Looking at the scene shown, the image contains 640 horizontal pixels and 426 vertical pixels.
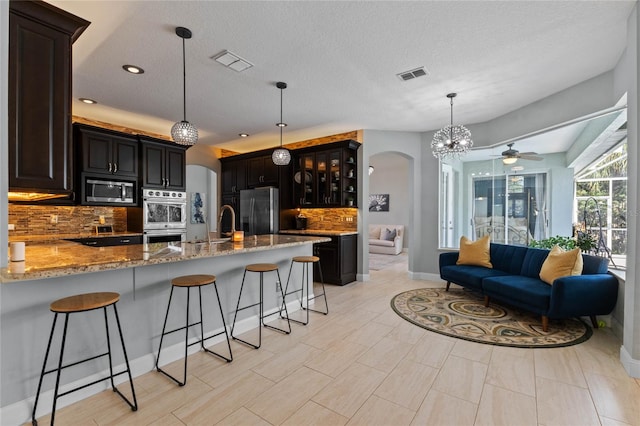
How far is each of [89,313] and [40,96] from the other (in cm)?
156

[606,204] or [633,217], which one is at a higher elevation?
[606,204]

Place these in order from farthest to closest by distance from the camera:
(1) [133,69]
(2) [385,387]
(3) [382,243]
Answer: (3) [382,243], (1) [133,69], (2) [385,387]

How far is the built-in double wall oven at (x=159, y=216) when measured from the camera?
194 inches

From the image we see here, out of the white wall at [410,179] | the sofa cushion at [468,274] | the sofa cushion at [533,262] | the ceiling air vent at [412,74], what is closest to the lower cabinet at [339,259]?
the white wall at [410,179]

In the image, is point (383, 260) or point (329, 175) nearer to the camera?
point (329, 175)

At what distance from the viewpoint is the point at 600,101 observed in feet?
10.8

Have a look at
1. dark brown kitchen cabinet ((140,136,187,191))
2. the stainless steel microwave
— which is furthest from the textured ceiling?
the stainless steel microwave

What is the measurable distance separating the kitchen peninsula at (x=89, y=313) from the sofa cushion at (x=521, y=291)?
2.93 m

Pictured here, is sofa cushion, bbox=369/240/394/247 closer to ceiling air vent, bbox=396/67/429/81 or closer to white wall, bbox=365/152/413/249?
white wall, bbox=365/152/413/249

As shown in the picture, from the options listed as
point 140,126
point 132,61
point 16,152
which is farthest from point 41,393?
point 140,126

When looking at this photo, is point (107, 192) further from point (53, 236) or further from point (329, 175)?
point (329, 175)

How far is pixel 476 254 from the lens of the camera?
4594 mm

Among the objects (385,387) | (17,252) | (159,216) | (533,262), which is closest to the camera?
(17,252)

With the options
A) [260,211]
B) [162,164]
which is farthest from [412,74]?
[162,164]
